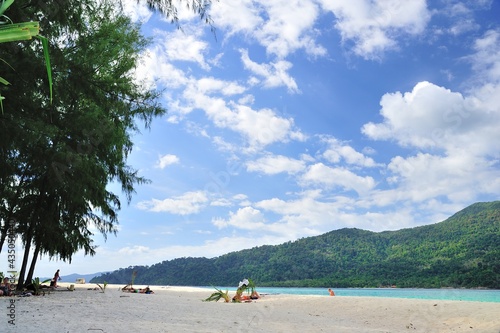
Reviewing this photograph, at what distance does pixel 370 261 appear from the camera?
62812 mm

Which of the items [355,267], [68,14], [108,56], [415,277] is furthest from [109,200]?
[355,267]

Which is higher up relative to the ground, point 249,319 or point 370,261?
point 370,261

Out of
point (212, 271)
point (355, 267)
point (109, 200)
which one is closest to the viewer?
point (109, 200)

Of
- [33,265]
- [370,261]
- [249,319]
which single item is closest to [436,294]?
[370,261]

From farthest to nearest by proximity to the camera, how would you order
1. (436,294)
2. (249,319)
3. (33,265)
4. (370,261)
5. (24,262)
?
(370,261) < (436,294) < (33,265) < (24,262) < (249,319)

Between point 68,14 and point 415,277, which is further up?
point 68,14

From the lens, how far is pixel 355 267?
6244 cm

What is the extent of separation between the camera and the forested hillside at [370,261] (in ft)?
163

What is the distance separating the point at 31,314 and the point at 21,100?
379 cm

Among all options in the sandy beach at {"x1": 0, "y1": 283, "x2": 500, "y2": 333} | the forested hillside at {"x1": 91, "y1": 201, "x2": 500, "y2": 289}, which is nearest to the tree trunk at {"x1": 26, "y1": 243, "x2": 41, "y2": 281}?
the sandy beach at {"x1": 0, "y1": 283, "x2": 500, "y2": 333}

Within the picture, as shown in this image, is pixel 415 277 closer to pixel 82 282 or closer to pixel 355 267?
pixel 355 267

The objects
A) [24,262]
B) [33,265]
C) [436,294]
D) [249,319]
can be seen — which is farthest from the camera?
[436,294]

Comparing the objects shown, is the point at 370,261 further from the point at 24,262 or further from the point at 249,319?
the point at 249,319

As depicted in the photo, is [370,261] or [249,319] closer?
[249,319]
